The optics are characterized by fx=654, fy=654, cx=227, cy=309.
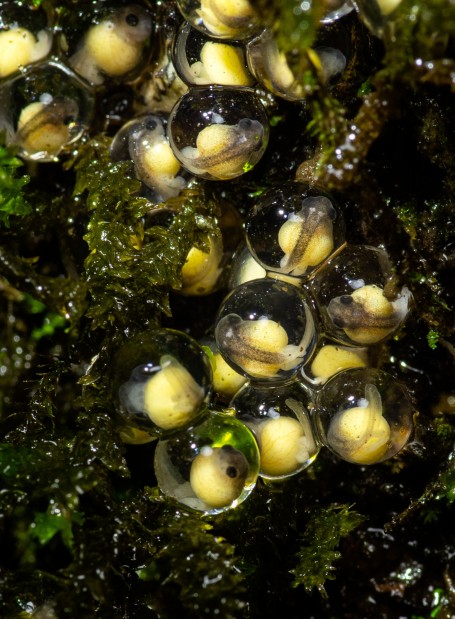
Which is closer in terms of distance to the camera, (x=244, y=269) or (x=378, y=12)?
(x=378, y=12)

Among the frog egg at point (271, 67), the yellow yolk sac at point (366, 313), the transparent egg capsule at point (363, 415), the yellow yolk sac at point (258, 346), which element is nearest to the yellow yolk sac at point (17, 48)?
the frog egg at point (271, 67)

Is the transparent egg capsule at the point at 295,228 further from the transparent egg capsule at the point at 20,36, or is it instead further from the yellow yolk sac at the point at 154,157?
the transparent egg capsule at the point at 20,36

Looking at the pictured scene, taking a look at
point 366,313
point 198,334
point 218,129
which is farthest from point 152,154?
point 366,313

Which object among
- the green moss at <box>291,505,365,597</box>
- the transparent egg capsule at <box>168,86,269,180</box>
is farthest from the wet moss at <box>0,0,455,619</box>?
the transparent egg capsule at <box>168,86,269,180</box>

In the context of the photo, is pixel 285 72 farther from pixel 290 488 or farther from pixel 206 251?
pixel 290 488

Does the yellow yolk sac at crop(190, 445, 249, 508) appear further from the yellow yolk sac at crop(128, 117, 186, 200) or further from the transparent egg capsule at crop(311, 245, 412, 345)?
the yellow yolk sac at crop(128, 117, 186, 200)

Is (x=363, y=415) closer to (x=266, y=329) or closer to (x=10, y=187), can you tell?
(x=266, y=329)

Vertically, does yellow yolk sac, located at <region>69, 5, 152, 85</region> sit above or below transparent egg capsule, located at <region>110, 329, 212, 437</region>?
above
